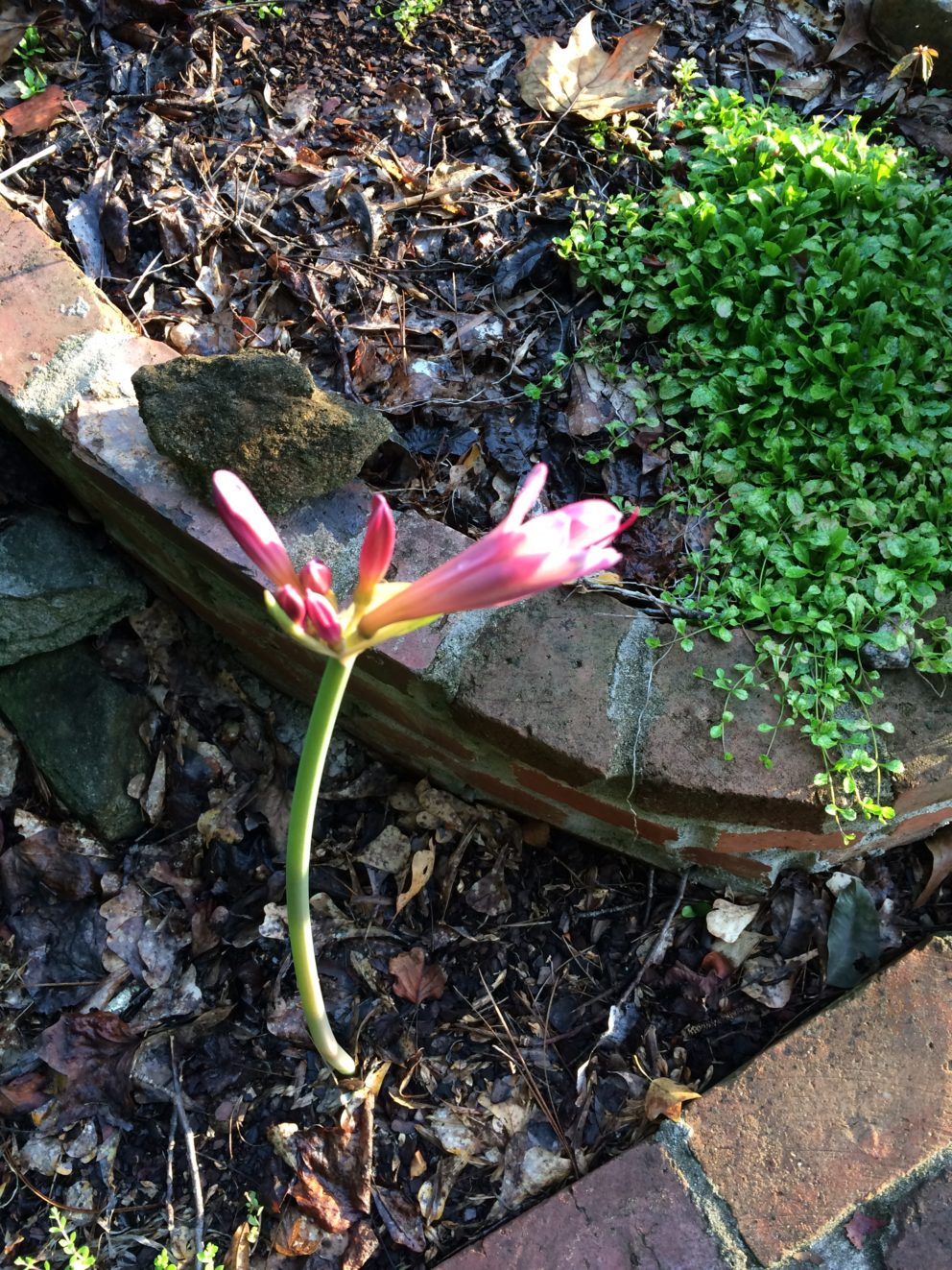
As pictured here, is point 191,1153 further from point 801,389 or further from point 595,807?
point 801,389

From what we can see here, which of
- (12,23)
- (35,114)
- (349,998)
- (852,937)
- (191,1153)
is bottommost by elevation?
(191,1153)

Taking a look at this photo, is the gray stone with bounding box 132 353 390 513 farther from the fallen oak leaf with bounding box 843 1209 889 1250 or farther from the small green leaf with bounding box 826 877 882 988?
the fallen oak leaf with bounding box 843 1209 889 1250

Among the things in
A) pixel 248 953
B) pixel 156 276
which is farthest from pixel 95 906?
pixel 156 276

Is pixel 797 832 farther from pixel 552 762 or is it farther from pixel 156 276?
pixel 156 276

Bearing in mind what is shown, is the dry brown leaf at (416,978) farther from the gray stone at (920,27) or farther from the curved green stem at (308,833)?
the gray stone at (920,27)

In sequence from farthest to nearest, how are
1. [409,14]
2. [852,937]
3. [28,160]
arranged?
1. [409,14]
2. [28,160]
3. [852,937]

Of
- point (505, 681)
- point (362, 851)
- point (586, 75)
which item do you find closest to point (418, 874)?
point (362, 851)
